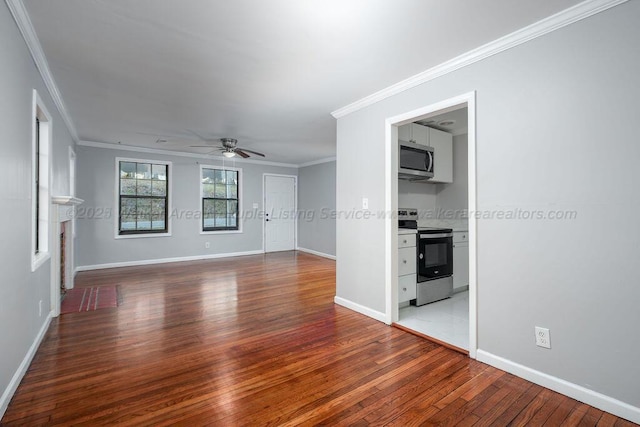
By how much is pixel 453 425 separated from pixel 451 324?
62.2 inches

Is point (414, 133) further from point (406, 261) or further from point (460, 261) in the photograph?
point (460, 261)

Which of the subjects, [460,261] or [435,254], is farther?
[460,261]

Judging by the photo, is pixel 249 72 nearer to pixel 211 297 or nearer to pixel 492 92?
pixel 492 92

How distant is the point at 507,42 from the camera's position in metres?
2.24

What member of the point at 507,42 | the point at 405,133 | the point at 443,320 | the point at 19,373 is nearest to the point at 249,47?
the point at 507,42

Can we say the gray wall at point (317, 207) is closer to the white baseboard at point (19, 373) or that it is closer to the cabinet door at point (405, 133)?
the cabinet door at point (405, 133)

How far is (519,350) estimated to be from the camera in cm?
221

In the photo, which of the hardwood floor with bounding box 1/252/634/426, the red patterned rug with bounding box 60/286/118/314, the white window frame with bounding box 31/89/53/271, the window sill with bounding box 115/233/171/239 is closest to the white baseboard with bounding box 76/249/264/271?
the window sill with bounding box 115/233/171/239

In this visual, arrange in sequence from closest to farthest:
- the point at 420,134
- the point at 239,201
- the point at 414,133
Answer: the point at 414,133, the point at 420,134, the point at 239,201

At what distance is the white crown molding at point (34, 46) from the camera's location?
1904mm

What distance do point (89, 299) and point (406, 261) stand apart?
4.05 meters

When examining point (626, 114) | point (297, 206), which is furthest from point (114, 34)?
point (297, 206)

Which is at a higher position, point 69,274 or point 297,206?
point 297,206

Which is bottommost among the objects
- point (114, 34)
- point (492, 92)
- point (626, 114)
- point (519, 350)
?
point (519, 350)
